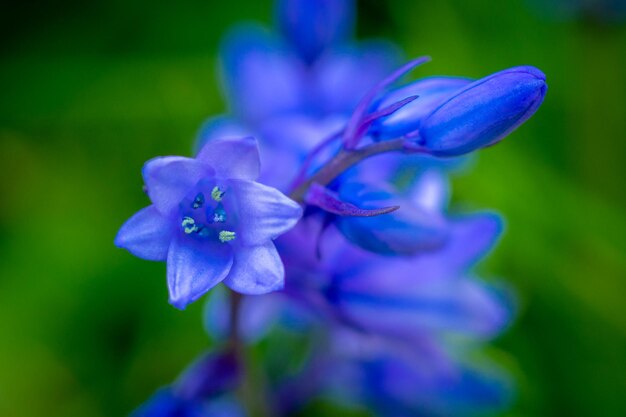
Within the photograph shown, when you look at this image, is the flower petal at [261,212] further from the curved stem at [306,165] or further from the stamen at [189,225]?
the curved stem at [306,165]

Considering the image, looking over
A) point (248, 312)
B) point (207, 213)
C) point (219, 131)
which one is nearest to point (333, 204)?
point (207, 213)

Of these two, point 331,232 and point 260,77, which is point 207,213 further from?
point 260,77

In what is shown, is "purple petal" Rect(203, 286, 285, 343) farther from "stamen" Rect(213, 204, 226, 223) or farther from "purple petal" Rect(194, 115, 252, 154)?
"stamen" Rect(213, 204, 226, 223)

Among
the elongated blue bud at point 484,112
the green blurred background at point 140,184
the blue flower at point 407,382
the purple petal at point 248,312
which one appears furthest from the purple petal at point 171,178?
the green blurred background at point 140,184

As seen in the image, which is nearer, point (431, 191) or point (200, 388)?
point (200, 388)

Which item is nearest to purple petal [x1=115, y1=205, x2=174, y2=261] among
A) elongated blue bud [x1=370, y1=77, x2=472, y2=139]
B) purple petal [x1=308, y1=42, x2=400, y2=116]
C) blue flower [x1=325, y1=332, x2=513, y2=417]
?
elongated blue bud [x1=370, y1=77, x2=472, y2=139]

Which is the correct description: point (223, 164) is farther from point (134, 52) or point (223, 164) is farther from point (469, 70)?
point (134, 52)

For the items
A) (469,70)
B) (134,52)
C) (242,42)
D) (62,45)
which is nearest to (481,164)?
(469,70)
